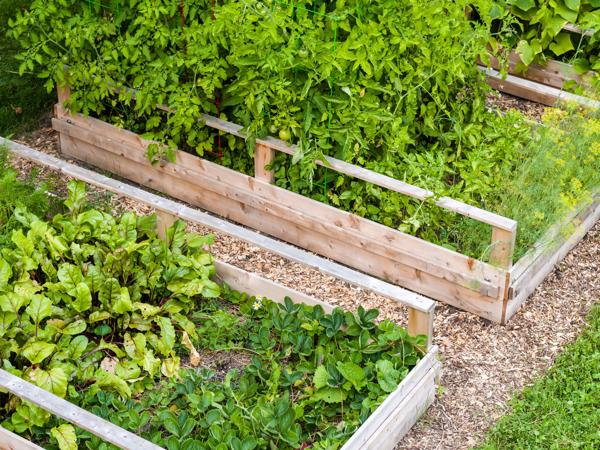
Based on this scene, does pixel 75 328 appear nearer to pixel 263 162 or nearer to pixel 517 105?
pixel 263 162

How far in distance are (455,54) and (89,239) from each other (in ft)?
7.58

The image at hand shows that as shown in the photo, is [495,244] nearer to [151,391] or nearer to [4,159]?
[151,391]

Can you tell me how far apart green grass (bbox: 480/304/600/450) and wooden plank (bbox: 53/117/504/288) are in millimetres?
564

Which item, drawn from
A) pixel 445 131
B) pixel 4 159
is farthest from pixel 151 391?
pixel 445 131

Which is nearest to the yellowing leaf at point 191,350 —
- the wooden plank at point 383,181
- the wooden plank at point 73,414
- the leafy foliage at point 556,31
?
the wooden plank at point 73,414

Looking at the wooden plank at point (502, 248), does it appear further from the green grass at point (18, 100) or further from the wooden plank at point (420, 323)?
the green grass at point (18, 100)

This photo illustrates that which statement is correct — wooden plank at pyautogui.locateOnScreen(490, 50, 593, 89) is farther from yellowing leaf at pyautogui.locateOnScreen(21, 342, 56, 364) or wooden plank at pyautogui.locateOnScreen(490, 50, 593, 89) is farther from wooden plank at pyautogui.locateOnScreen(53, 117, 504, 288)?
yellowing leaf at pyautogui.locateOnScreen(21, 342, 56, 364)

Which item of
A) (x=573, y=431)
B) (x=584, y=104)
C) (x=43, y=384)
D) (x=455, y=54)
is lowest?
(x=573, y=431)

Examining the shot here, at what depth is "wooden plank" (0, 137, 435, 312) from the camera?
5227mm

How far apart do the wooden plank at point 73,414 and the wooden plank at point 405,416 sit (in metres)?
1.02

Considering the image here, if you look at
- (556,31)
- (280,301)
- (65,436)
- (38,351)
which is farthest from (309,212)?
(556,31)

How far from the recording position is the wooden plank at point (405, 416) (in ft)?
16.2

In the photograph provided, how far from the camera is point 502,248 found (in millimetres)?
5789

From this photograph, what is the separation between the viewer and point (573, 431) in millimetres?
5258
